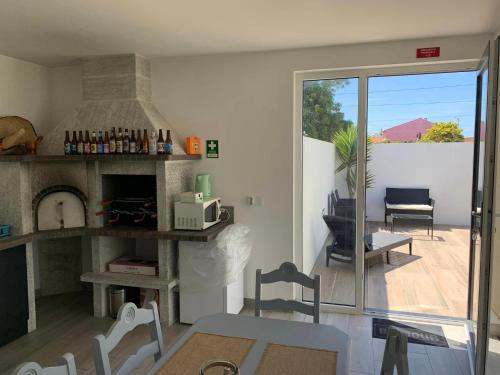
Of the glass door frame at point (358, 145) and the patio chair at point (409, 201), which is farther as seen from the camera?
the patio chair at point (409, 201)

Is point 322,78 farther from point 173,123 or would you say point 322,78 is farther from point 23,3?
point 23,3

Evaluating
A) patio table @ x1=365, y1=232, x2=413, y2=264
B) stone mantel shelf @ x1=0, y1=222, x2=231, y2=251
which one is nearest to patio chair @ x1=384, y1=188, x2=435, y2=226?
patio table @ x1=365, y1=232, x2=413, y2=264

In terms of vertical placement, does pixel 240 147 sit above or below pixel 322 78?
below

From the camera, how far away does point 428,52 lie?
3.28m

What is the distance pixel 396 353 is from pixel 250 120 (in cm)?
287

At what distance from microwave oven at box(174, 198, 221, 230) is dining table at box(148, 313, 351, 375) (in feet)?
4.91

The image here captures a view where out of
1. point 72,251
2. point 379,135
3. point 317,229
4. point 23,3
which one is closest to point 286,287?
point 317,229

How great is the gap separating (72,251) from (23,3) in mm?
2732

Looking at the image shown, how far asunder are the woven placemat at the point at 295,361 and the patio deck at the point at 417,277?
221cm

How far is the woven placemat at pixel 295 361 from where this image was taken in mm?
1521

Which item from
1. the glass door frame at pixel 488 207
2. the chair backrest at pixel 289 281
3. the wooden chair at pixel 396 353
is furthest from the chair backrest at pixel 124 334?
the glass door frame at pixel 488 207

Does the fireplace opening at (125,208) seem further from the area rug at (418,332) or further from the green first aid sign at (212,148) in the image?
the area rug at (418,332)

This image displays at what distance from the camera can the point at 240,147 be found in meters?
3.79

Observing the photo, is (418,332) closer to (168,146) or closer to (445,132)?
(445,132)
